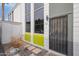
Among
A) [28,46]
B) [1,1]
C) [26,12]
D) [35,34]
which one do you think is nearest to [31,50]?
[28,46]

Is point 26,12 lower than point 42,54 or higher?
higher

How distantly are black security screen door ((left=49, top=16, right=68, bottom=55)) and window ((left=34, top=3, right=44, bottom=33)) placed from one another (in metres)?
0.13

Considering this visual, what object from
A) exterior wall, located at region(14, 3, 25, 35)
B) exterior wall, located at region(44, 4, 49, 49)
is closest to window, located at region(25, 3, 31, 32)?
exterior wall, located at region(14, 3, 25, 35)

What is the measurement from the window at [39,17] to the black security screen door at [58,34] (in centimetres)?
13

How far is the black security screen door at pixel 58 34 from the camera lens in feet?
6.54

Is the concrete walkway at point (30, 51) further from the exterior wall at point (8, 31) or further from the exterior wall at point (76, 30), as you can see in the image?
the exterior wall at point (76, 30)

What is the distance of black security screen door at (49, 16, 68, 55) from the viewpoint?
1992mm

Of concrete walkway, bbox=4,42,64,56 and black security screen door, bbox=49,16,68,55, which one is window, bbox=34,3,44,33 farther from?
concrete walkway, bbox=4,42,64,56

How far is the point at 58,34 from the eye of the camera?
2.00 metres

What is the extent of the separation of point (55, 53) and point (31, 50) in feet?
1.16

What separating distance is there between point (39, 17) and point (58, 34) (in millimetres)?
373

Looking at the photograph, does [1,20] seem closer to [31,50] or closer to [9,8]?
[9,8]

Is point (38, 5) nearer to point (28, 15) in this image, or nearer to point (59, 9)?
point (28, 15)

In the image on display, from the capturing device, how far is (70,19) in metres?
2.02
